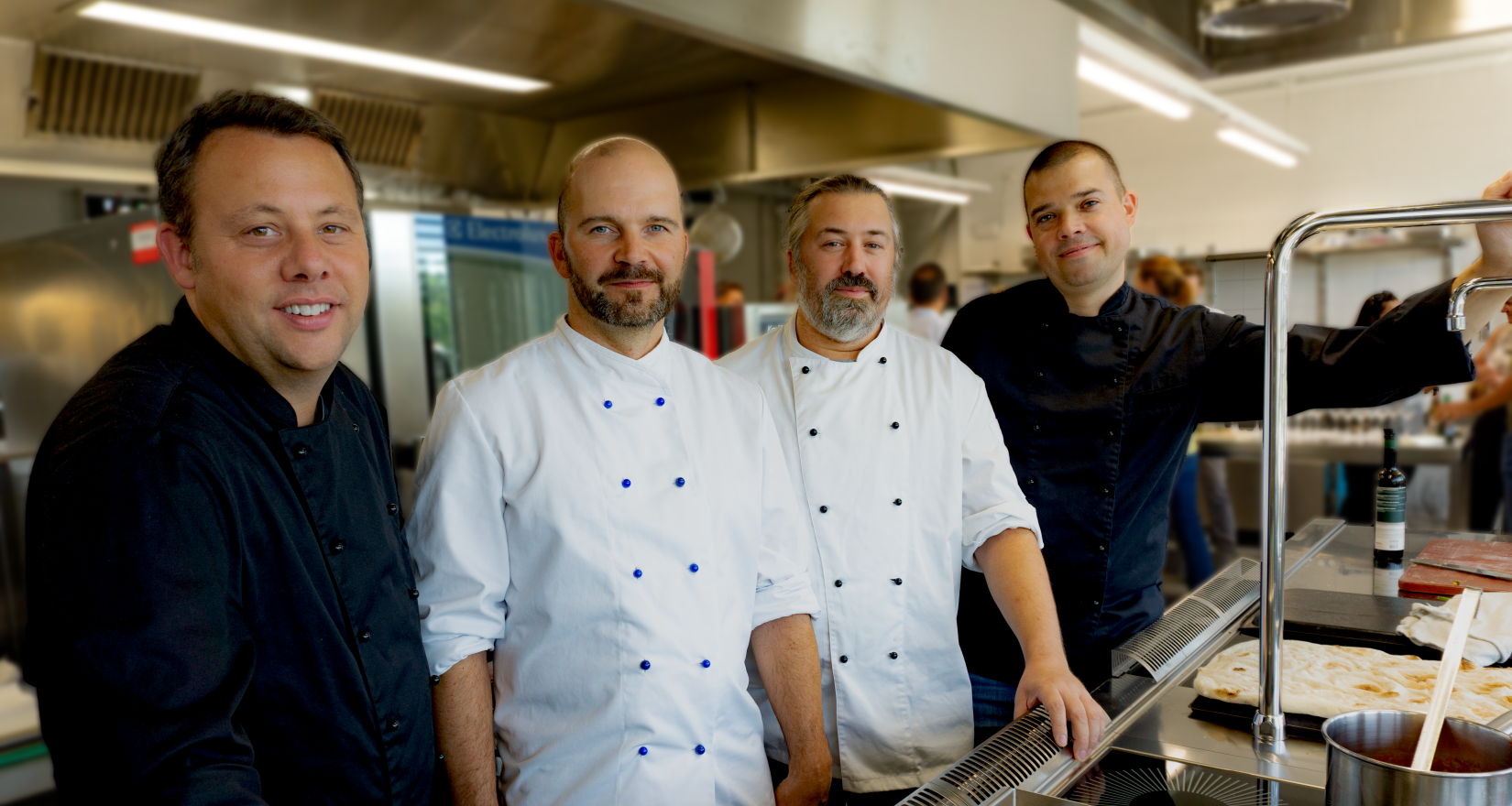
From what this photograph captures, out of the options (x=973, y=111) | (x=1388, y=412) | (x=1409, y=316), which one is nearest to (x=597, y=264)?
(x=1409, y=316)

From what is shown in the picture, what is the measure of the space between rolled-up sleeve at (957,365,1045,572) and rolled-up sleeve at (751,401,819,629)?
A: 13.2 inches

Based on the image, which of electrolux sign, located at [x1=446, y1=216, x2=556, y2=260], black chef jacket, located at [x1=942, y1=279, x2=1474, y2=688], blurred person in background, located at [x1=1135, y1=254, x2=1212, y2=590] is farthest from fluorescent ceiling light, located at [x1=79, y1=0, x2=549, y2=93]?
blurred person in background, located at [x1=1135, y1=254, x2=1212, y2=590]

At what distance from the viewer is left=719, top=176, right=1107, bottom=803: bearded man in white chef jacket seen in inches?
65.5

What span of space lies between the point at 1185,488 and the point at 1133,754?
4.11m

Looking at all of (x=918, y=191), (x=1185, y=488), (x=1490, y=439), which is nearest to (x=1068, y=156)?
(x=1185, y=488)

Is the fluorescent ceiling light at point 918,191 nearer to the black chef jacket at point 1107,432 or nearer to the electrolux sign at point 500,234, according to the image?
the electrolux sign at point 500,234

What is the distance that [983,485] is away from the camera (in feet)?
5.73

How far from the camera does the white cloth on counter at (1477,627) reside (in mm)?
1358

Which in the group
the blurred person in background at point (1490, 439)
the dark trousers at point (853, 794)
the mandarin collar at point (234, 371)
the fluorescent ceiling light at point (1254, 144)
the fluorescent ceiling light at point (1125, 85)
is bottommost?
the dark trousers at point (853, 794)

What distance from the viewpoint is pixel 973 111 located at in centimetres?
362

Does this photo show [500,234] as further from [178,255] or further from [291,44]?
[178,255]

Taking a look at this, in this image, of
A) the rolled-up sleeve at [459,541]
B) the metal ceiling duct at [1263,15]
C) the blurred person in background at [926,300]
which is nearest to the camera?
the rolled-up sleeve at [459,541]

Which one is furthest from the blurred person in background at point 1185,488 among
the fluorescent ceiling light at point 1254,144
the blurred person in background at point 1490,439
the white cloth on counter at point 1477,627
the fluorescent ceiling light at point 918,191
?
the white cloth on counter at point 1477,627

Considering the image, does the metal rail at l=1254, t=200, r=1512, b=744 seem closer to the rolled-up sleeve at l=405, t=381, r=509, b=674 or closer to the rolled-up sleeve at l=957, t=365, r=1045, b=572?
the rolled-up sleeve at l=957, t=365, r=1045, b=572
